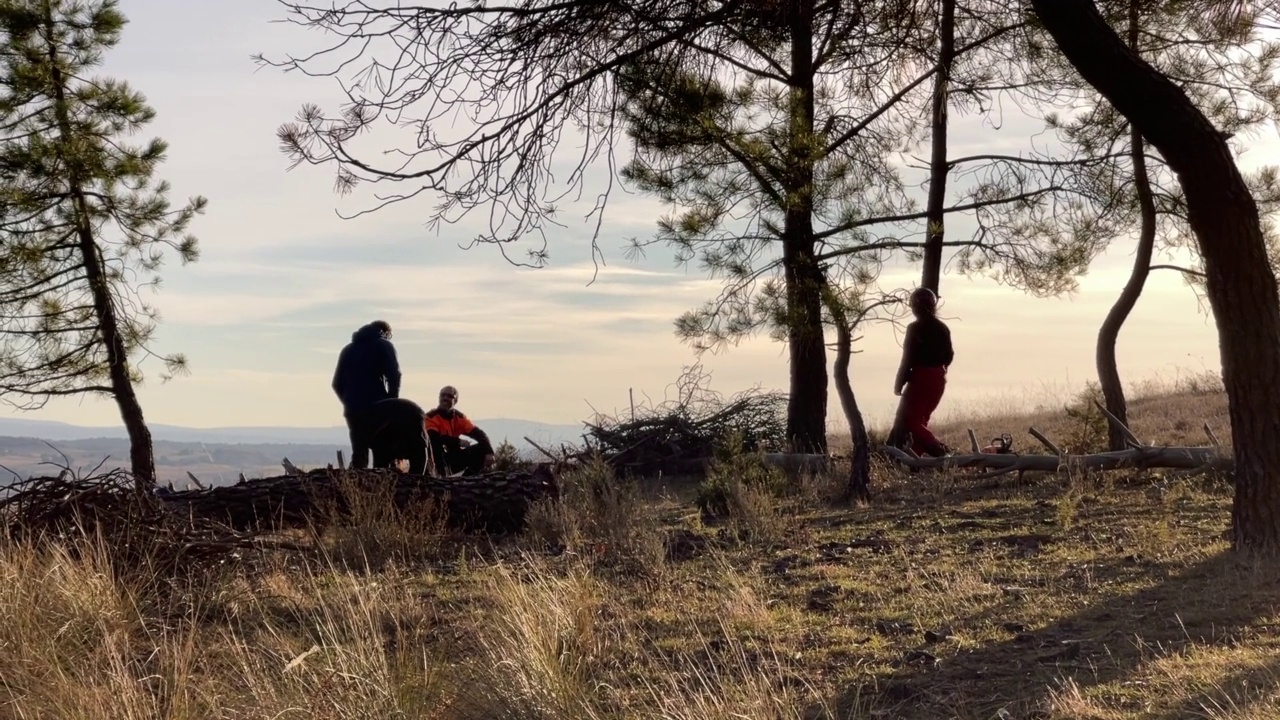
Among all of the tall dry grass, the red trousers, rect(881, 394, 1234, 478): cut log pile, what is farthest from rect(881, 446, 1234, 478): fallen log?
the tall dry grass

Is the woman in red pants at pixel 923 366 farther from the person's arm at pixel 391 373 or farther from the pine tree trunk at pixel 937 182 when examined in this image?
the person's arm at pixel 391 373

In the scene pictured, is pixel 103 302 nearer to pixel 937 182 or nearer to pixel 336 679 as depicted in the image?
pixel 937 182

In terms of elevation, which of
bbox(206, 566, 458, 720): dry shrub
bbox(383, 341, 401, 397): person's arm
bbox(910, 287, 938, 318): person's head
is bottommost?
bbox(206, 566, 458, 720): dry shrub

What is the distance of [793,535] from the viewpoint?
324 inches

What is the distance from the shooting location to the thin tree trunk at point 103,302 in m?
18.5

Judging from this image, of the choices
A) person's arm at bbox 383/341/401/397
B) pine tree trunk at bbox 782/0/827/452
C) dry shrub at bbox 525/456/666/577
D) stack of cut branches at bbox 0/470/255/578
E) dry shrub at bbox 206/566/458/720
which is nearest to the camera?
dry shrub at bbox 206/566/458/720

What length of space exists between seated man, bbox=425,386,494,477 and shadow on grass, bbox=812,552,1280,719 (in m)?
7.81

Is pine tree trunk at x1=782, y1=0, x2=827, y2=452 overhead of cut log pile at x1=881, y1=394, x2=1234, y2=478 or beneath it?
overhead

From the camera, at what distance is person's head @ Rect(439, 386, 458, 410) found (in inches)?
497

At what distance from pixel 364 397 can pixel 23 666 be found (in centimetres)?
669

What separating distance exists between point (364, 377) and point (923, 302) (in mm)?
5103

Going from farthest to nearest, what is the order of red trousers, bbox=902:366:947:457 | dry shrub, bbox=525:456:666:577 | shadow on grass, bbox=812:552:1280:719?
red trousers, bbox=902:366:947:457 → dry shrub, bbox=525:456:666:577 → shadow on grass, bbox=812:552:1280:719

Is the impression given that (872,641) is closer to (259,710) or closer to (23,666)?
(259,710)

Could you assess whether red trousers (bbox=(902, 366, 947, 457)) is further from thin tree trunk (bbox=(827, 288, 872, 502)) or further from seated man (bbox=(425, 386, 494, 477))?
seated man (bbox=(425, 386, 494, 477))
